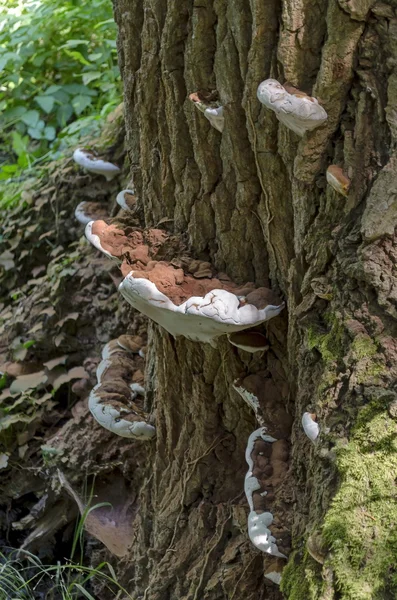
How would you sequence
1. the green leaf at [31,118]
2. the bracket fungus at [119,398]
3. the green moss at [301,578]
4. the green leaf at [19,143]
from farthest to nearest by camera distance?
the green leaf at [31,118] < the green leaf at [19,143] < the bracket fungus at [119,398] < the green moss at [301,578]

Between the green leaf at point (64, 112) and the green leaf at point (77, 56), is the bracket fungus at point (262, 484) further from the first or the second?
the green leaf at point (77, 56)

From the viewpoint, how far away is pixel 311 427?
2.09 meters

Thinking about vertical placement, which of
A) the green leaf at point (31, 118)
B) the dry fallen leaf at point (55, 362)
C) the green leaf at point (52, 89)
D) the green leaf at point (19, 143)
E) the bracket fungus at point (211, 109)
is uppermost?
the bracket fungus at point (211, 109)

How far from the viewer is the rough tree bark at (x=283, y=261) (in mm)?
1927

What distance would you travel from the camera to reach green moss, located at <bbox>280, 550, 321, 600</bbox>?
6.02 ft

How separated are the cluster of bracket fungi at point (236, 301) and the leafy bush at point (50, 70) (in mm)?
4062

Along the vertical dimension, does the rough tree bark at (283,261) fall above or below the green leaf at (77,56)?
above

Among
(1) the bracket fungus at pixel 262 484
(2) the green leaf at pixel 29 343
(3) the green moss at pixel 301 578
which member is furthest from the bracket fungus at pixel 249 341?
(2) the green leaf at pixel 29 343

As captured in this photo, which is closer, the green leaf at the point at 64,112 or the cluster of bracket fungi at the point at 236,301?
the cluster of bracket fungi at the point at 236,301

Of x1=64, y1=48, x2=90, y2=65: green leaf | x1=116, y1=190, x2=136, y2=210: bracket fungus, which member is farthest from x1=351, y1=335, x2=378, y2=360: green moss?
x1=64, y1=48, x2=90, y2=65: green leaf

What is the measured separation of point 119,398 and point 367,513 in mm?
1587

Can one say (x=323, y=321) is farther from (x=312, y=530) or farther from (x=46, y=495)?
(x=46, y=495)

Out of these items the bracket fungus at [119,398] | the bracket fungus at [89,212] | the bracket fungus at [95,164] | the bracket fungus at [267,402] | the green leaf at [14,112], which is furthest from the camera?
the green leaf at [14,112]

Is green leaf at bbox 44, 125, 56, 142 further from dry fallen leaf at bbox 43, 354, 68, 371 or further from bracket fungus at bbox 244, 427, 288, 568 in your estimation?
bracket fungus at bbox 244, 427, 288, 568
